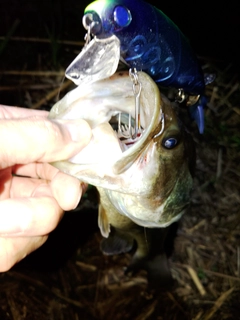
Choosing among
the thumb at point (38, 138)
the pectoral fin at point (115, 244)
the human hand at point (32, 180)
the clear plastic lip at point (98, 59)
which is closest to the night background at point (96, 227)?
the pectoral fin at point (115, 244)

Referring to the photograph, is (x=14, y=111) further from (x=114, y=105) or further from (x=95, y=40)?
(x=95, y=40)

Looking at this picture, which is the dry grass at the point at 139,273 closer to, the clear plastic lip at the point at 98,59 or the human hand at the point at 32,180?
the human hand at the point at 32,180

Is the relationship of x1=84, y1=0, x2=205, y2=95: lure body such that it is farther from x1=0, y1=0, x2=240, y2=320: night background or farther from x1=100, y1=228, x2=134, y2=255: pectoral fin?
x1=0, y1=0, x2=240, y2=320: night background

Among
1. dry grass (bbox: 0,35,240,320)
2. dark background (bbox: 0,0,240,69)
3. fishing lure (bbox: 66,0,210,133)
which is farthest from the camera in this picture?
dark background (bbox: 0,0,240,69)

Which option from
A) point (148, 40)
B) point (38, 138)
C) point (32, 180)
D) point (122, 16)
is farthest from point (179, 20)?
point (38, 138)

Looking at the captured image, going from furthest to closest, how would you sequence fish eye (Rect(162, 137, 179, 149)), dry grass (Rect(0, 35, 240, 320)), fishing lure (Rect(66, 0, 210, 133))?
dry grass (Rect(0, 35, 240, 320)), fish eye (Rect(162, 137, 179, 149)), fishing lure (Rect(66, 0, 210, 133))

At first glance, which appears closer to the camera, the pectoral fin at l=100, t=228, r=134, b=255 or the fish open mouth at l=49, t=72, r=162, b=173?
the fish open mouth at l=49, t=72, r=162, b=173

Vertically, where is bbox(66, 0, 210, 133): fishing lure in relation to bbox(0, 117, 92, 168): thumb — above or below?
above

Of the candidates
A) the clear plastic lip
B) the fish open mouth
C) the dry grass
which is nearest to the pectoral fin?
the dry grass
